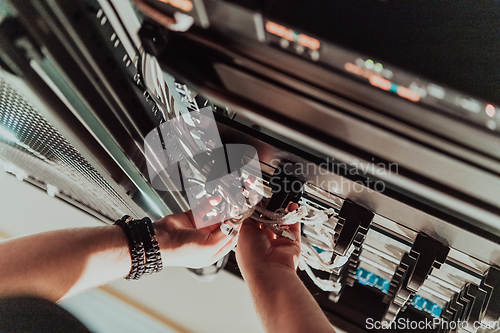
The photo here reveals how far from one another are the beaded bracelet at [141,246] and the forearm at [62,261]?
0.01 m

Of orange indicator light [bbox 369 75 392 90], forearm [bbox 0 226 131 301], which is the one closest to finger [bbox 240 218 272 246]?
forearm [bbox 0 226 131 301]

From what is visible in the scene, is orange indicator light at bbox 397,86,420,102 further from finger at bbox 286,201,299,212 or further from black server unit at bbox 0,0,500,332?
finger at bbox 286,201,299,212

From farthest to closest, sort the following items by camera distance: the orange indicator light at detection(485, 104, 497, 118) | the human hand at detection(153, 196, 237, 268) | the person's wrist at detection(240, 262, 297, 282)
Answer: the human hand at detection(153, 196, 237, 268), the person's wrist at detection(240, 262, 297, 282), the orange indicator light at detection(485, 104, 497, 118)

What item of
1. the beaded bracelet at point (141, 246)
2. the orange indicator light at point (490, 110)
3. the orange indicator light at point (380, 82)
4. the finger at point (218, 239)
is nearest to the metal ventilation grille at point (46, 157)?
the beaded bracelet at point (141, 246)

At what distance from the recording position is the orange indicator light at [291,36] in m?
0.35

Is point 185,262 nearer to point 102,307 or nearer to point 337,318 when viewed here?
point 337,318

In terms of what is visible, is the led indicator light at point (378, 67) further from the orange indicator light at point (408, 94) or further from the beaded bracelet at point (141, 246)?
the beaded bracelet at point (141, 246)

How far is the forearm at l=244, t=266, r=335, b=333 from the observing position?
0.54m

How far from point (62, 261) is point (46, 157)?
1.01 ft

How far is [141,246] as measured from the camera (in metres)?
0.70

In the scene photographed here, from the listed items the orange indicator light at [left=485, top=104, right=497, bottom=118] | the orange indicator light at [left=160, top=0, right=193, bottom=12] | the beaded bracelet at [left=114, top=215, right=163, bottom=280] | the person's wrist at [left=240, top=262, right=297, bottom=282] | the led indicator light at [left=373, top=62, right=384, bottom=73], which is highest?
the orange indicator light at [left=485, top=104, right=497, bottom=118]

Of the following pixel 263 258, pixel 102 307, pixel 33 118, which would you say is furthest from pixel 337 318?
pixel 102 307

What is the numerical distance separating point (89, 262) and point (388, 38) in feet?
2.19

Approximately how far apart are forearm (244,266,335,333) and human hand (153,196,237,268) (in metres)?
0.14
